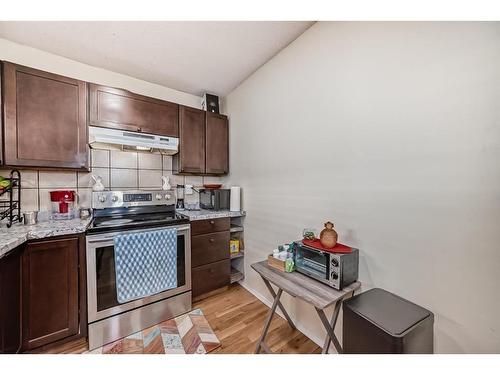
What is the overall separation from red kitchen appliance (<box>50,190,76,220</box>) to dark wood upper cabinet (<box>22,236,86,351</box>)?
0.54m

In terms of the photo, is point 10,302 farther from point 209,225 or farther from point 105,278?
point 209,225

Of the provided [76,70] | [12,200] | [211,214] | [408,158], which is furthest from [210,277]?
[76,70]

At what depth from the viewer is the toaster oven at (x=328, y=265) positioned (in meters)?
1.05

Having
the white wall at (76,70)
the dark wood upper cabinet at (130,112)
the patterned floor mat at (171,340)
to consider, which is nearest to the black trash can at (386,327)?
the patterned floor mat at (171,340)

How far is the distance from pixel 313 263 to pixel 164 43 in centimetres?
204

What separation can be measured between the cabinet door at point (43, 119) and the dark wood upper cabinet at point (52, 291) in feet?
2.32

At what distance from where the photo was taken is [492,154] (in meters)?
0.77

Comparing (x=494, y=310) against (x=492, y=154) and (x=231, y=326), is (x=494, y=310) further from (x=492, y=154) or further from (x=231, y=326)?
(x=231, y=326)

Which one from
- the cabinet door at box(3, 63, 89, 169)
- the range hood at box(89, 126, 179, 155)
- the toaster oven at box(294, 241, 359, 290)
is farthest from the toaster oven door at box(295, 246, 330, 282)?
the cabinet door at box(3, 63, 89, 169)

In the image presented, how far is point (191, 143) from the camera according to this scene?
2.21 meters
